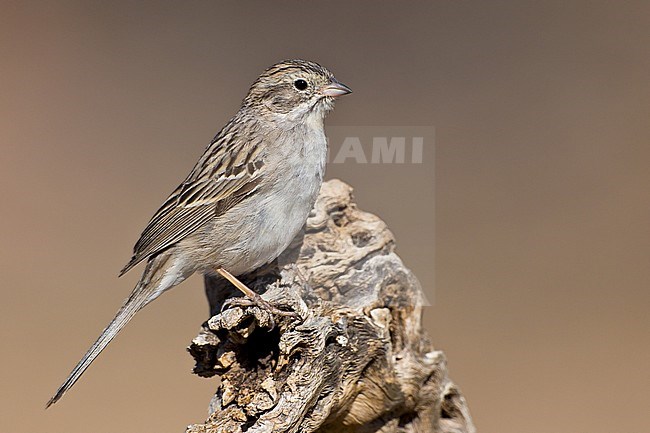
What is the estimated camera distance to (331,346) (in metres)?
3.44

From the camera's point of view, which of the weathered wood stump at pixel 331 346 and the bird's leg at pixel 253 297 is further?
the bird's leg at pixel 253 297

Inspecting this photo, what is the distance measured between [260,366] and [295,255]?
0.92 m

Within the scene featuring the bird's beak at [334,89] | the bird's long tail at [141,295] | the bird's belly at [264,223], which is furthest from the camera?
the bird's beak at [334,89]

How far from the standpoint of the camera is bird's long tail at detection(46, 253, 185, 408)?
3930 millimetres

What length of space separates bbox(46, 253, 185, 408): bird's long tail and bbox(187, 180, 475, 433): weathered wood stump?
0.34 metres

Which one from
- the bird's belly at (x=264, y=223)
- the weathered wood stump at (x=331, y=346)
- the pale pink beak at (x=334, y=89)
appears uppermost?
the pale pink beak at (x=334, y=89)

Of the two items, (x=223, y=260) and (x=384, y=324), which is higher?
(x=223, y=260)

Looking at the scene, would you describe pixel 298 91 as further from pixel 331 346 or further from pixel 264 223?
pixel 331 346

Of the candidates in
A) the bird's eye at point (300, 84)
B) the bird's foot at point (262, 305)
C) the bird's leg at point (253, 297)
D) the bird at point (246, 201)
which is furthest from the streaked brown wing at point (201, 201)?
the bird's foot at point (262, 305)

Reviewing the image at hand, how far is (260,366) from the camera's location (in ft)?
11.2

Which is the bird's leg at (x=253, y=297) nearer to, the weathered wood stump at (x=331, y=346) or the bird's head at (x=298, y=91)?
the weathered wood stump at (x=331, y=346)

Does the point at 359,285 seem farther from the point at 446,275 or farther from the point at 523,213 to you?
the point at 523,213

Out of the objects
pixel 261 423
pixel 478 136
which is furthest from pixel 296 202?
pixel 478 136

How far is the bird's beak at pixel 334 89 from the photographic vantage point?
14.1 feet
